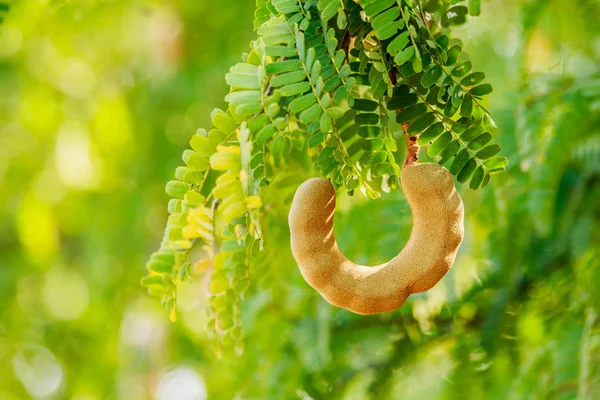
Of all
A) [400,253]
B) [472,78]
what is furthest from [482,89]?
[400,253]

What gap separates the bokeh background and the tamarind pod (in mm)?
218

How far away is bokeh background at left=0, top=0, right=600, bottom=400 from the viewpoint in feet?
3.25

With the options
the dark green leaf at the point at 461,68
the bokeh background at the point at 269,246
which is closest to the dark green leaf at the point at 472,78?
the dark green leaf at the point at 461,68

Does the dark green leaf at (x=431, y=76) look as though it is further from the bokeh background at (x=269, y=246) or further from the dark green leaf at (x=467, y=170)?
the bokeh background at (x=269, y=246)

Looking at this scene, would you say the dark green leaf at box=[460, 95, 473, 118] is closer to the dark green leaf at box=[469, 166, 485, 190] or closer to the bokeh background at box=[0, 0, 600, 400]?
the dark green leaf at box=[469, 166, 485, 190]

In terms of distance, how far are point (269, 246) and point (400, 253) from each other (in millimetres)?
162

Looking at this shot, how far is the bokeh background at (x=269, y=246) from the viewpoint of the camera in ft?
3.25

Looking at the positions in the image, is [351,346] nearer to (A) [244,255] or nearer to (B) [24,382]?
(A) [244,255]

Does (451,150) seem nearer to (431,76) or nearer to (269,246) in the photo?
(431,76)

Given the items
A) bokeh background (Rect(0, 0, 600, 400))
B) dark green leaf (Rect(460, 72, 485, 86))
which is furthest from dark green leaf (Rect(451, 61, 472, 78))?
bokeh background (Rect(0, 0, 600, 400))

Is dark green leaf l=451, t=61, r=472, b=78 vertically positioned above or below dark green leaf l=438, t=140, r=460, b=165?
above

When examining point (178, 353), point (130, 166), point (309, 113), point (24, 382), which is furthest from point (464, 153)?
point (24, 382)

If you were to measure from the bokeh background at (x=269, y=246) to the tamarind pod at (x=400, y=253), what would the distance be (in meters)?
0.22

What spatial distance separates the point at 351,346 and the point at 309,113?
752 mm
